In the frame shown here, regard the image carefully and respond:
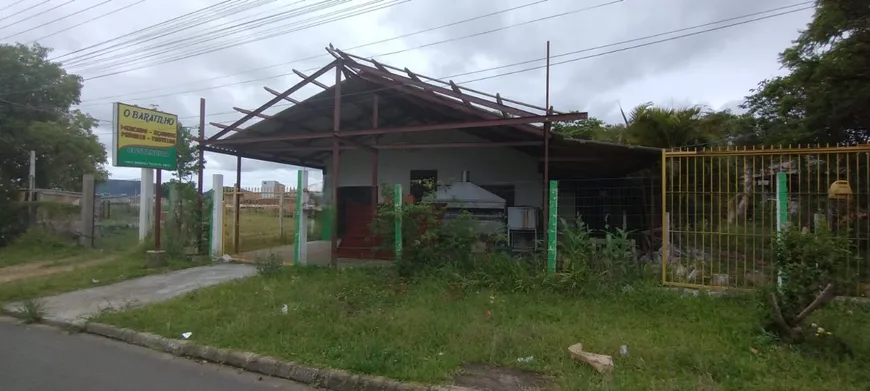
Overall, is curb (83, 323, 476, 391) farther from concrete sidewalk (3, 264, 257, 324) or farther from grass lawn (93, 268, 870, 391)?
concrete sidewalk (3, 264, 257, 324)

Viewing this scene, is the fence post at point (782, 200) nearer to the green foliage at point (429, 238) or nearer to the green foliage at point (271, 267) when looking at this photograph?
the green foliage at point (429, 238)

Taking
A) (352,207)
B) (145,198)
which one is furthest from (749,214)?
(145,198)

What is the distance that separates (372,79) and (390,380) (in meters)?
7.09

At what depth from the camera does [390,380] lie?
4543mm

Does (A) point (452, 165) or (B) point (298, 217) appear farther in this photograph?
(A) point (452, 165)

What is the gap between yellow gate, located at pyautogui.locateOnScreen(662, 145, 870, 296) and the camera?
6.65m

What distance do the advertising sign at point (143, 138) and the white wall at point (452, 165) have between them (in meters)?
4.33

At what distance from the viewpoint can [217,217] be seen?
39.3 feet

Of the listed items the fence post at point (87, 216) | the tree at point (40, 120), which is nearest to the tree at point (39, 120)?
the tree at point (40, 120)

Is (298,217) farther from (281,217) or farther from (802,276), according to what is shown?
(802,276)

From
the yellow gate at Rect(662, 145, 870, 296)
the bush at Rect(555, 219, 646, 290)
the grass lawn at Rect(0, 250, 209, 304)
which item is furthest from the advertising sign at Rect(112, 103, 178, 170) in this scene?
the yellow gate at Rect(662, 145, 870, 296)

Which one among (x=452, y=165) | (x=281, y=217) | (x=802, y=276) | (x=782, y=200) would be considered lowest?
(x=802, y=276)

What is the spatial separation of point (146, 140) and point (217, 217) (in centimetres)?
311

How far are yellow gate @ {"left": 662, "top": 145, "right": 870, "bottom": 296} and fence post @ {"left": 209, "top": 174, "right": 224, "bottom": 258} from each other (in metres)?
9.76
